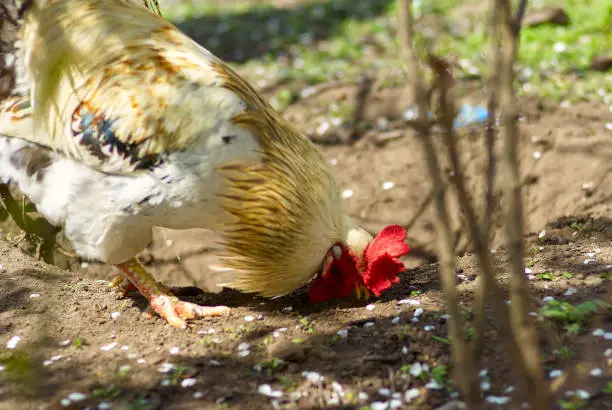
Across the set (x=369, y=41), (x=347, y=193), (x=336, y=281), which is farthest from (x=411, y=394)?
(x=369, y=41)

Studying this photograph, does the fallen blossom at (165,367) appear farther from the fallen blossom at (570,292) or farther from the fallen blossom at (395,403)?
the fallen blossom at (570,292)

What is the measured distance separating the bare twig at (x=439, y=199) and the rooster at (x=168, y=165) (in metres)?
1.35

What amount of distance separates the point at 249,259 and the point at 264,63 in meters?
4.83

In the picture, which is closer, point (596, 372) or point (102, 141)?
point (596, 372)

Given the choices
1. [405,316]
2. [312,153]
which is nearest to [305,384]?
[405,316]

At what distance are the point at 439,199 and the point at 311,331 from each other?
4.76 feet

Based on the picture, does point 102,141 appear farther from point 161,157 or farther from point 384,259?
point 384,259

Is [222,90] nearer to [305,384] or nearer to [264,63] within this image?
[305,384]

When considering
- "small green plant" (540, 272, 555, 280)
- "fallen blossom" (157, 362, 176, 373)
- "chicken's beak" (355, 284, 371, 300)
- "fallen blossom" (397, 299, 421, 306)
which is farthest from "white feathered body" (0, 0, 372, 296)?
"small green plant" (540, 272, 555, 280)

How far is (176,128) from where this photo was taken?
9.81 ft

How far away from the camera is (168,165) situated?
2967 millimetres

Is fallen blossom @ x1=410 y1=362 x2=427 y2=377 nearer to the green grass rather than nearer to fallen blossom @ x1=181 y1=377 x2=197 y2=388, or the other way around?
fallen blossom @ x1=181 y1=377 x2=197 y2=388

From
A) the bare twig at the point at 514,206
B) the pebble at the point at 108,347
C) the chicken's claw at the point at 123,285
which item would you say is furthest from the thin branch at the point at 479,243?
the chicken's claw at the point at 123,285

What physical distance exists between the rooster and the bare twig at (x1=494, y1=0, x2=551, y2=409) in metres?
1.49
